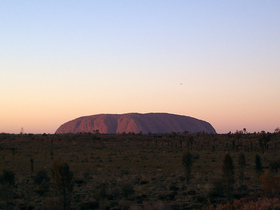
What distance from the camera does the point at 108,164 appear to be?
4122 centimetres

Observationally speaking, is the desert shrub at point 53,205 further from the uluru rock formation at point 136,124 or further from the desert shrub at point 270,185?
the uluru rock formation at point 136,124

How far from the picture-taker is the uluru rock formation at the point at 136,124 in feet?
564

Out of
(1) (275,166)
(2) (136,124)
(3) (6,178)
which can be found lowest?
(1) (275,166)

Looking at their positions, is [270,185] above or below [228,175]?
below

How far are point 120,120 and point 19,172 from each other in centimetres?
14683

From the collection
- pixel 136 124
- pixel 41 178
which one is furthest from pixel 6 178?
pixel 136 124

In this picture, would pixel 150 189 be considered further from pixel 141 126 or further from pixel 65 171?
pixel 141 126

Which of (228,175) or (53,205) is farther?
(228,175)

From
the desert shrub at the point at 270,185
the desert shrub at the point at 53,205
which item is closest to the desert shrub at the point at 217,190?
the desert shrub at the point at 270,185

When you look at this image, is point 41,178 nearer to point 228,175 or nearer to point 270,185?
point 228,175

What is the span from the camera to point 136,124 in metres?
171

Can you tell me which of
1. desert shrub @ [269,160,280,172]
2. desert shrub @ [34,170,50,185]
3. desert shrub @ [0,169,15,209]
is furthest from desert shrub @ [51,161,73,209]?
desert shrub @ [269,160,280,172]

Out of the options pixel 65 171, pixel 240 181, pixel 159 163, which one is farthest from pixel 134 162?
pixel 65 171

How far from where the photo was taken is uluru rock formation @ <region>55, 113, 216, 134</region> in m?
172
